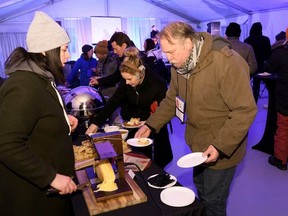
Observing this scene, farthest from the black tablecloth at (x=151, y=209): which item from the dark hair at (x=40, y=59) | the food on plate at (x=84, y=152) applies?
the dark hair at (x=40, y=59)

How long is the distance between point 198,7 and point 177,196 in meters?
8.45

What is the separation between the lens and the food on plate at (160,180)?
107 centimetres

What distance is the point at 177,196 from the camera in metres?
0.99

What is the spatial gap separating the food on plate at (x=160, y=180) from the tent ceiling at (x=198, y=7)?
5810mm

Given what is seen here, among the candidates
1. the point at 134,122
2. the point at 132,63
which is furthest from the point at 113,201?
the point at 132,63

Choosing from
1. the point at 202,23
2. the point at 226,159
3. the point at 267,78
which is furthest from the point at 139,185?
the point at 202,23

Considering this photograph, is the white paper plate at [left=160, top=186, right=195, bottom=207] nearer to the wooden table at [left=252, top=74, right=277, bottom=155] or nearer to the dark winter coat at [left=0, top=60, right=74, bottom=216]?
the dark winter coat at [left=0, top=60, right=74, bottom=216]

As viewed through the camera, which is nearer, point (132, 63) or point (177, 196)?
point (177, 196)

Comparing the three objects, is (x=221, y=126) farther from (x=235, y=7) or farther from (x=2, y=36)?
(x=2, y=36)

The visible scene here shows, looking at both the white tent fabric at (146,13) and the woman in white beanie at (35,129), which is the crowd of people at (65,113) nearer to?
the woman in white beanie at (35,129)

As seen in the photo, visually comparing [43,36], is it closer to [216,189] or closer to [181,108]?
[181,108]

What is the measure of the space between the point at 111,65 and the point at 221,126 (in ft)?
6.61

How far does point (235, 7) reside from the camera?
24.5 ft

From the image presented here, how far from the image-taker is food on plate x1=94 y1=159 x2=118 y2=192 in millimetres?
1015
